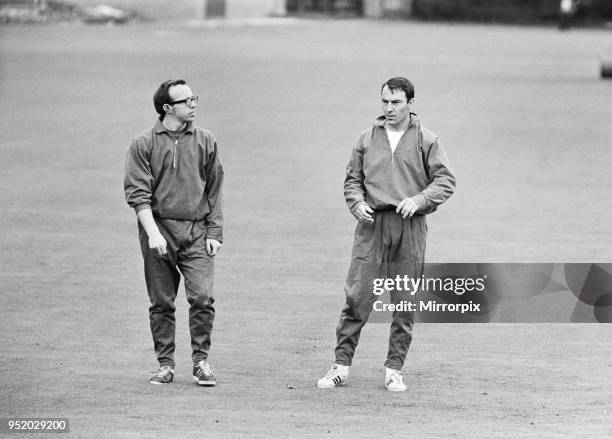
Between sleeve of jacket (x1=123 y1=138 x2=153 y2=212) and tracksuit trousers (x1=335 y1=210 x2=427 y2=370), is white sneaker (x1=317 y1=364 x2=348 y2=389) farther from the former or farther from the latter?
sleeve of jacket (x1=123 y1=138 x2=153 y2=212)

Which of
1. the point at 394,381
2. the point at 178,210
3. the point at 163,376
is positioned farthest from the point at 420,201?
the point at 163,376

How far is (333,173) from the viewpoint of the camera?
17.0 metres

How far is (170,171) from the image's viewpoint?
729 cm

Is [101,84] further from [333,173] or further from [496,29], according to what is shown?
[496,29]

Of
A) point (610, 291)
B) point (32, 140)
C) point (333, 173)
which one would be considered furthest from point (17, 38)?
point (610, 291)

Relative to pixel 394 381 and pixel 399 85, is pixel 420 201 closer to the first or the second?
pixel 399 85

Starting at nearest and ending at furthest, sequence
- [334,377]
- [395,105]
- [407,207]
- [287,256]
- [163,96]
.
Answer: [407,207]
[395,105]
[163,96]
[334,377]
[287,256]

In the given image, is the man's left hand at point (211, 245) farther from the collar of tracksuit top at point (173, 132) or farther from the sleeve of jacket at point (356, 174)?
the sleeve of jacket at point (356, 174)

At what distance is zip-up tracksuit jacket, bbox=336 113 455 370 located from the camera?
23.5 feet

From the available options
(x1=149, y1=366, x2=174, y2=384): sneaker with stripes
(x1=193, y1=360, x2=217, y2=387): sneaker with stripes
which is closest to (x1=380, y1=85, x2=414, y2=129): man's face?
(x1=193, y1=360, x2=217, y2=387): sneaker with stripes

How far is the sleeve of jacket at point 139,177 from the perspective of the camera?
721 cm

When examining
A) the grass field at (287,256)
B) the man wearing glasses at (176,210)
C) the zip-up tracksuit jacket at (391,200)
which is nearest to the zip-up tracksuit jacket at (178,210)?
the man wearing glasses at (176,210)

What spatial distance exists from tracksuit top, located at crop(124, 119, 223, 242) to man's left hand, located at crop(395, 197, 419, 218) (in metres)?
1.04

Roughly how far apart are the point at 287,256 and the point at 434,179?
15.0 feet
